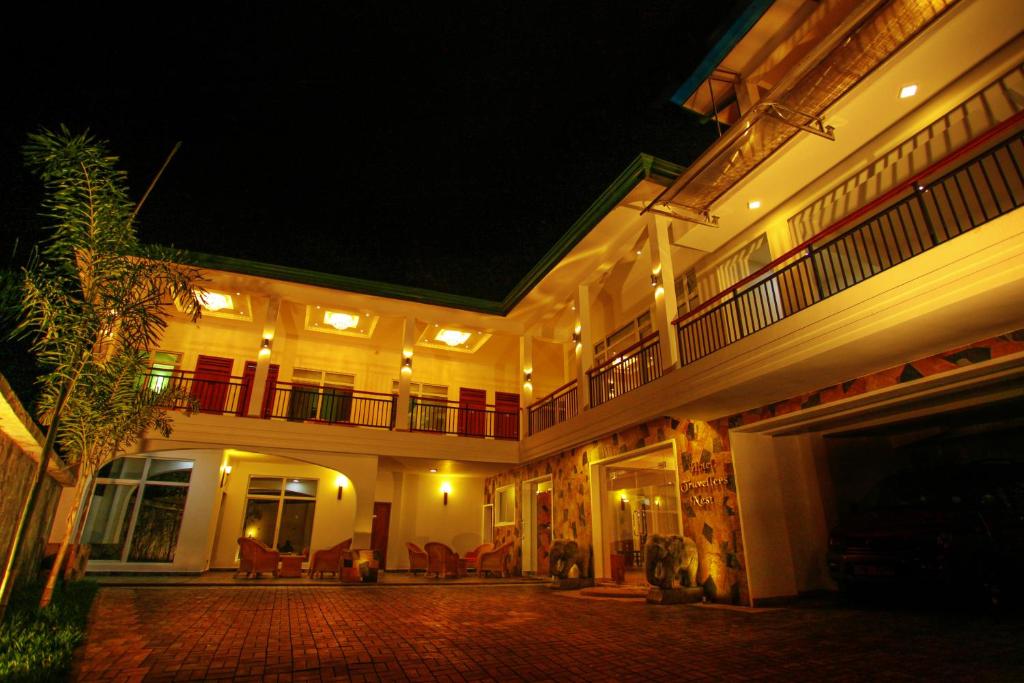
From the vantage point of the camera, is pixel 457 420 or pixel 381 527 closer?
pixel 381 527

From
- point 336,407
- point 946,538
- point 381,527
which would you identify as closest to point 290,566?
point 381,527

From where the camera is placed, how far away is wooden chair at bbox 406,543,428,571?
11.8 metres

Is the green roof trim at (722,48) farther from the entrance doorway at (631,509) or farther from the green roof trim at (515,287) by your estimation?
the entrance doorway at (631,509)

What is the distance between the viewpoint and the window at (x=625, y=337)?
11227mm

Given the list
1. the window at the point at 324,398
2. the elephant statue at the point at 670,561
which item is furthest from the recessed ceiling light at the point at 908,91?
the window at the point at 324,398

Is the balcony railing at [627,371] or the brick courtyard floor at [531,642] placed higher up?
the balcony railing at [627,371]

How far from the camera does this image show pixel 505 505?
13555 mm

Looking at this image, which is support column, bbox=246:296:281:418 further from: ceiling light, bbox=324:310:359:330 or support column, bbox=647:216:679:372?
support column, bbox=647:216:679:372

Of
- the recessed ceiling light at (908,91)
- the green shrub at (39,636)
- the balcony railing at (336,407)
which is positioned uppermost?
the recessed ceiling light at (908,91)

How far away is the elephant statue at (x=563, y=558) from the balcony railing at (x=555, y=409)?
8.06 feet

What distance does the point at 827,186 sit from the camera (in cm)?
790

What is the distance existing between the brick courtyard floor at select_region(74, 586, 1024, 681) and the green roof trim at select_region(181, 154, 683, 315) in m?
5.33

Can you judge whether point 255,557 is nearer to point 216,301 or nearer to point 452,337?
point 216,301

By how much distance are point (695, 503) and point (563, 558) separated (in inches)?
111
